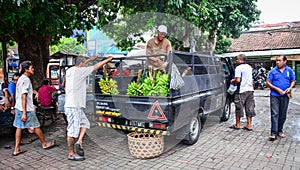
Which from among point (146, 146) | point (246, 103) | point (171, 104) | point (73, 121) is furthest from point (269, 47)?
point (73, 121)

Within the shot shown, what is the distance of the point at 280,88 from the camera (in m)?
5.12

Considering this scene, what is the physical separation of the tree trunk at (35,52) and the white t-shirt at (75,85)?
12.1ft

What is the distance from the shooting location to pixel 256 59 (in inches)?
793

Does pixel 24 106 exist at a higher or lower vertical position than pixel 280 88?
lower

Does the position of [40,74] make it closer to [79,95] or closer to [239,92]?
[79,95]

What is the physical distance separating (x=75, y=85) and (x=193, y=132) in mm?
2489

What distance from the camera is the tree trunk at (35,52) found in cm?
721

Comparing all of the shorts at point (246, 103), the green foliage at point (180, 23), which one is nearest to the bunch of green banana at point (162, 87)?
the shorts at point (246, 103)

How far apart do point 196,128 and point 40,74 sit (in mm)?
5003

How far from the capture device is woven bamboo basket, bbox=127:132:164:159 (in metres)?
4.15

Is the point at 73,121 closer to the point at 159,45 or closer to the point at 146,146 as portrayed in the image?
the point at 146,146

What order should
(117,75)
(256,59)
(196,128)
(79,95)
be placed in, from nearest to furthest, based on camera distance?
1. (79,95)
2. (196,128)
3. (117,75)
4. (256,59)

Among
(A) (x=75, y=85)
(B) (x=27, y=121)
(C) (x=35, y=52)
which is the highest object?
(C) (x=35, y=52)

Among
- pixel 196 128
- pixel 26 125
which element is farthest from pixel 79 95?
pixel 196 128
